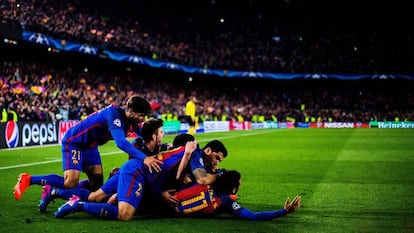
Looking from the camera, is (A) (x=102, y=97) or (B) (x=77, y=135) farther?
(A) (x=102, y=97)

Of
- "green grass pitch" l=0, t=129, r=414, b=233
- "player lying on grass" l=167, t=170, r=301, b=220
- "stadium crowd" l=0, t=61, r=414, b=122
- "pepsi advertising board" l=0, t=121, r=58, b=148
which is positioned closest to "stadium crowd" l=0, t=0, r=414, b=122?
"stadium crowd" l=0, t=61, r=414, b=122

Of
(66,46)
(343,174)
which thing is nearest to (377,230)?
(343,174)

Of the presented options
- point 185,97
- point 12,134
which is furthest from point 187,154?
point 185,97

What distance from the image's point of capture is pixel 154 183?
7020 mm

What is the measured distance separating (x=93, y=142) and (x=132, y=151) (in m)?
1.48

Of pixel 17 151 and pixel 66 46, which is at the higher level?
pixel 66 46

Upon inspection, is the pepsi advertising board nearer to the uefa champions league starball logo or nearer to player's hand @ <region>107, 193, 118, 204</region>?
the uefa champions league starball logo

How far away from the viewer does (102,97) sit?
39.3 m

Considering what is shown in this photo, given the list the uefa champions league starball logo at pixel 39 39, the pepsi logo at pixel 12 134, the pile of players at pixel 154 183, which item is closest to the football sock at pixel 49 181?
the pile of players at pixel 154 183

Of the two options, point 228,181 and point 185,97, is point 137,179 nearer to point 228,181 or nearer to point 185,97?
point 228,181

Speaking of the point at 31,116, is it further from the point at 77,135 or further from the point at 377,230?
the point at 377,230

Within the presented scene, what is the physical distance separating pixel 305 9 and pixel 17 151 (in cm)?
6082

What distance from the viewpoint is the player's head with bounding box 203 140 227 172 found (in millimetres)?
6879

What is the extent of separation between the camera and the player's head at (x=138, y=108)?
711cm
